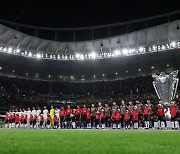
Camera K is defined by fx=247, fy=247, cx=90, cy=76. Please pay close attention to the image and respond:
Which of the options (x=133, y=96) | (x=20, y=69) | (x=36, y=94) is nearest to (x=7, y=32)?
(x=20, y=69)

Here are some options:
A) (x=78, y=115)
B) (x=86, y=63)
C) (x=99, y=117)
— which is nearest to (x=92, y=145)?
(x=99, y=117)

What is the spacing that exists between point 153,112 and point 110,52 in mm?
26831

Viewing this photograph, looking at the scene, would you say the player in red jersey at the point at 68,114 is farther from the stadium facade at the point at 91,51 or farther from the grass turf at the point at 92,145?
the stadium facade at the point at 91,51

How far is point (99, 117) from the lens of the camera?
2239 centimetres

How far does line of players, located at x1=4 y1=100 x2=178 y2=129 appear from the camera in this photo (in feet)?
63.4

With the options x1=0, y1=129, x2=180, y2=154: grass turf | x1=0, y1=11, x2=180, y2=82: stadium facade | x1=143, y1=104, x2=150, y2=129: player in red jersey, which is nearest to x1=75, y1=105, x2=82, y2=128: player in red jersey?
x1=143, y1=104, x2=150, y2=129: player in red jersey

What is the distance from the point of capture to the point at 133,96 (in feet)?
151

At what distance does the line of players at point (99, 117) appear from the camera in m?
19.3

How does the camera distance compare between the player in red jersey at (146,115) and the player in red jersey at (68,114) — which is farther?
the player in red jersey at (68,114)

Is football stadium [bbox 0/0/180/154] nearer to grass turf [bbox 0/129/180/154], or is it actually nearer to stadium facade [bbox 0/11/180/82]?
stadium facade [bbox 0/11/180/82]

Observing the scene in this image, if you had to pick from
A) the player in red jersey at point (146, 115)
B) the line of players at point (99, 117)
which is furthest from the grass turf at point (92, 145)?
the line of players at point (99, 117)

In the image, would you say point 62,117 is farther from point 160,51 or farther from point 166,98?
point 160,51

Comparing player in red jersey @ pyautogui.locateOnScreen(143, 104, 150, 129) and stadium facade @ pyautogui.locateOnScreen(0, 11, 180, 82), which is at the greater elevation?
stadium facade @ pyautogui.locateOnScreen(0, 11, 180, 82)

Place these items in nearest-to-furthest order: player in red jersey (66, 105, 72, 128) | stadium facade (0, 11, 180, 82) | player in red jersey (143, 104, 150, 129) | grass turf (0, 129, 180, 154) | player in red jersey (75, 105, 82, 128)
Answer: grass turf (0, 129, 180, 154)
player in red jersey (143, 104, 150, 129)
player in red jersey (75, 105, 82, 128)
player in red jersey (66, 105, 72, 128)
stadium facade (0, 11, 180, 82)
